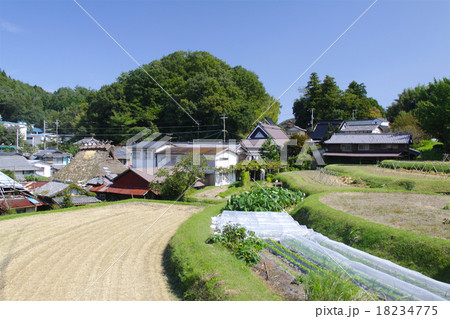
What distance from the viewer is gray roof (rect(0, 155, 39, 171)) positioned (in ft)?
93.2

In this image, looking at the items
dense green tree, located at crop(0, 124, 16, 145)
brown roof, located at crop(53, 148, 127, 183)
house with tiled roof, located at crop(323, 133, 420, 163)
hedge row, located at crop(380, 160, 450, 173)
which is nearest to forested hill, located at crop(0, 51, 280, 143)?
dense green tree, located at crop(0, 124, 16, 145)

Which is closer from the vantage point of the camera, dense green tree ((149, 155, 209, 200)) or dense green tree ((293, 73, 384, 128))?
dense green tree ((149, 155, 209, 200))

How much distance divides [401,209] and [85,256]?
885cm

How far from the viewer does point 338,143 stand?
1091 inches

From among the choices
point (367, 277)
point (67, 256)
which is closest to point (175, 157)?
point (67, 256)

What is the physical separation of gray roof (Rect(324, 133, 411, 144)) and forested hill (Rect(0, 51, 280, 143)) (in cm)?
738

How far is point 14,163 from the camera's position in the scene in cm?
2903

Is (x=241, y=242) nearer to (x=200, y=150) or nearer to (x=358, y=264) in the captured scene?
(x=358, y=264)

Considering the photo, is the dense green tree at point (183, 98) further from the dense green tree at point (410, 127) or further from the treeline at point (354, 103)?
the dense green tree at point (410, 127)

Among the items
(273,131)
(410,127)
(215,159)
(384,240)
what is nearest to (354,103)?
(273,131)

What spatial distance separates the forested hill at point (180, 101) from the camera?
106 feet

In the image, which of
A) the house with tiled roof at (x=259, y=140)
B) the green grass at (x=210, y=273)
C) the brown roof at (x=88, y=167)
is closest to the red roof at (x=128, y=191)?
the brown roof at (x=88, y=167)

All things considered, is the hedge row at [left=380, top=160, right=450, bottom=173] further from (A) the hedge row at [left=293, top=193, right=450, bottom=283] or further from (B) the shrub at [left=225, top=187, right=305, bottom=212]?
(A) the hedge row at [left=293, top=193, right=450, bottom=283]
